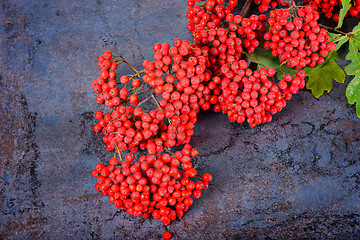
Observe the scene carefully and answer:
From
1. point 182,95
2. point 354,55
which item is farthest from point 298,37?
point 182,95

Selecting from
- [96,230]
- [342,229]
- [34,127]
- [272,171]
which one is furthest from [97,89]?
[342,229]

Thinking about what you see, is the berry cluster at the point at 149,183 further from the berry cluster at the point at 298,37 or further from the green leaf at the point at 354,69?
the green leaf at the point at 354,69

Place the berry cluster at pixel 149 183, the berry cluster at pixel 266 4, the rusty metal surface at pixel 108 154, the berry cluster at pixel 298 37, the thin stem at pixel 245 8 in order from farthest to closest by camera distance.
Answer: the thin stem at pixel 245 8, the berry cluster at pixel 266 4, the rusty metal surface at pixel 108 154, the berry cluster at pixel 298 37, the berry cluster at pixel 149 183

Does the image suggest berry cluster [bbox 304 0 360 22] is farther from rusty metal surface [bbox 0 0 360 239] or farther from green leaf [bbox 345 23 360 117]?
rusty metal surface [bbox 0 0 360 239]

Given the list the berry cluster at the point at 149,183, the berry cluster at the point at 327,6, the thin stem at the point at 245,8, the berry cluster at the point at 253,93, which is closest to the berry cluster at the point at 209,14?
the thin stem at the point at 245,8

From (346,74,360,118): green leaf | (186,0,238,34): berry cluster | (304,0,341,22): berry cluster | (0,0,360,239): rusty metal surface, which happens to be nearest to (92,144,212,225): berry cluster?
(0,0,360,239): rusty metal surface

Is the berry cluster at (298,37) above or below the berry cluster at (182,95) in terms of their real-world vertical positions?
above
